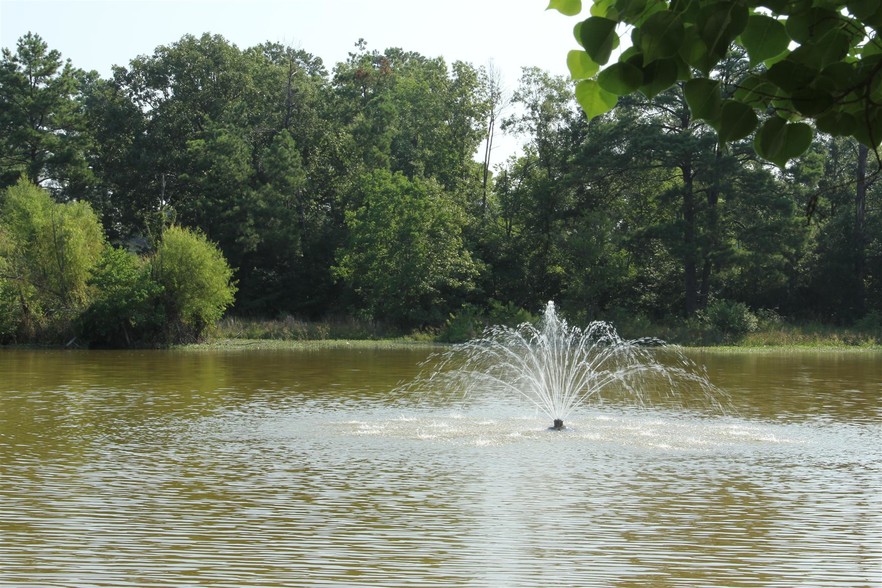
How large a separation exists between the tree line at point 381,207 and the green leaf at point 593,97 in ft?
120

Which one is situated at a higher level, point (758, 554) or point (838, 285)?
point (838, 285)

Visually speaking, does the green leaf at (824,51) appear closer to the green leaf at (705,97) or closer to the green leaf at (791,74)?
the green leaf at (791,74)

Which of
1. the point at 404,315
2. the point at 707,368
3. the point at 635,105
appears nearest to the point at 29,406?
the point at 707,368

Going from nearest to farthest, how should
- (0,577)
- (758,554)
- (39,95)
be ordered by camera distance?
(0,577), (758,554), (39,95)

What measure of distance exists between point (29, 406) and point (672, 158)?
3063 cm

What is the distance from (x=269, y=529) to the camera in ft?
30.4

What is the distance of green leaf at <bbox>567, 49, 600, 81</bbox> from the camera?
7.54ft

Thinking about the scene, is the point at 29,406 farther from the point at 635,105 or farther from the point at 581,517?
the point at 635,105

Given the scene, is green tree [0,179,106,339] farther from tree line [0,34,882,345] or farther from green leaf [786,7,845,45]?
green leaf [786,7,845,45]

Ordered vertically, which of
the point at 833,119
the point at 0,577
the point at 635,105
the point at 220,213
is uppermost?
the point at 635,105

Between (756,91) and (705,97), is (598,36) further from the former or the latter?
(756,91)

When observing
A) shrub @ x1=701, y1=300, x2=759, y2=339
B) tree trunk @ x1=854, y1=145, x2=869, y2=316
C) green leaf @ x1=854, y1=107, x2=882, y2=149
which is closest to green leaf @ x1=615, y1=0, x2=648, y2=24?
green leaf @ x1=854, y1=107, x2=882, y2=149

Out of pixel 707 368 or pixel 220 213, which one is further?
pixel 220 213

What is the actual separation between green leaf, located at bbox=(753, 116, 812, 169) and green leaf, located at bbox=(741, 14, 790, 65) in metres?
0.16
